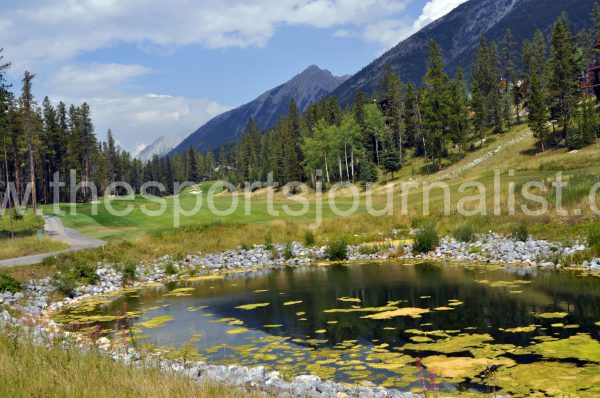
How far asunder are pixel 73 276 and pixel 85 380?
1837cm

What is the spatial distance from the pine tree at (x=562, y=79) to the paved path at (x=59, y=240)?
2295 inches

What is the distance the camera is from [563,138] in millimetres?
65000

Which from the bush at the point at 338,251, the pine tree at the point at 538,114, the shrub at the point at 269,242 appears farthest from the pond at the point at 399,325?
the pine tree at the point at 538,114

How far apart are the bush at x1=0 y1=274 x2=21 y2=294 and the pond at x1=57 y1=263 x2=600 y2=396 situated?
3.11 m

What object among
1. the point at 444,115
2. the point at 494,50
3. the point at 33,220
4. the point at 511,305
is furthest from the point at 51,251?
the point at 494,50

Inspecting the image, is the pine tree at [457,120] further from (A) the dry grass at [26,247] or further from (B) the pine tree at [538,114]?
(A) the dry grass at [26,247]

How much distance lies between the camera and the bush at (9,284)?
64.3 feet

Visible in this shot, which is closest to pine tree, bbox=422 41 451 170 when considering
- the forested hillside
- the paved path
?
the forested hillside

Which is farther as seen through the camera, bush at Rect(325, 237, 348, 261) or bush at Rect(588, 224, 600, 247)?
bush at Rect(325, 237, 348, 261)

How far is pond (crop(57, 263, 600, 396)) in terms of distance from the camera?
970 cm

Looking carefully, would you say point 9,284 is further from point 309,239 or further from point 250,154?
point 250,154

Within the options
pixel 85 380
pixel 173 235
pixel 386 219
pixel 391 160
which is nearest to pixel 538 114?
pixel 391 160

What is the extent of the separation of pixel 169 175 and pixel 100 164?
37.1 meters

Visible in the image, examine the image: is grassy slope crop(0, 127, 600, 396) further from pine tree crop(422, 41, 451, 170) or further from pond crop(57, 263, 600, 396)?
pine tree crop(422, 41, 451, 170)
